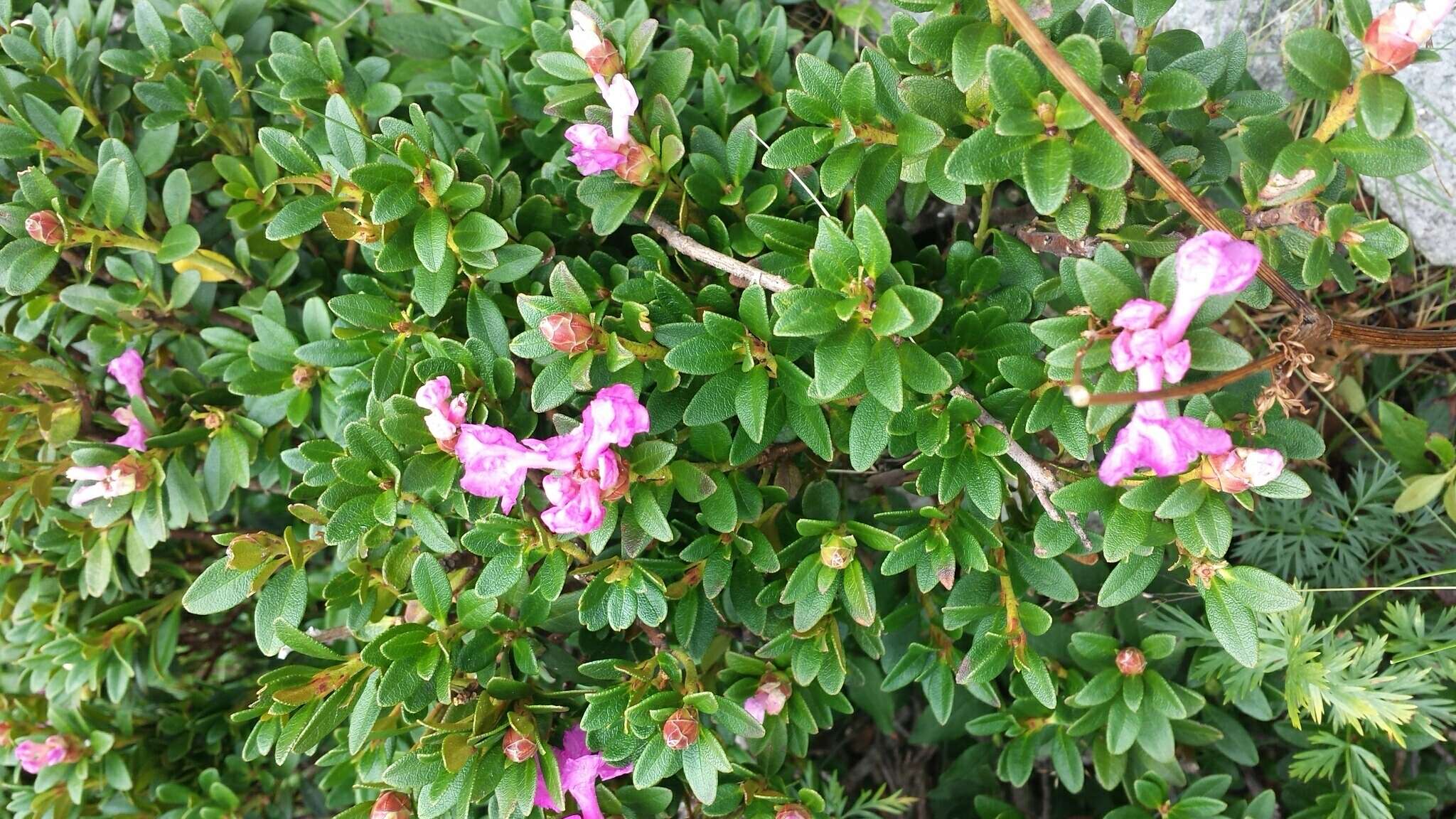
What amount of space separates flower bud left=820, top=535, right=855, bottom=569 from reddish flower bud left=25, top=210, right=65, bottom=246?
1.58 m

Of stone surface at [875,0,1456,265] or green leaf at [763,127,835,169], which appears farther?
stone surface at [875,0,1456,265]

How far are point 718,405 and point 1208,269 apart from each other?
772 millimetres

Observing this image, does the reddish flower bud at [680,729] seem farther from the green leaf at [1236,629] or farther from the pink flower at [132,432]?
the pink flower at [132,432]

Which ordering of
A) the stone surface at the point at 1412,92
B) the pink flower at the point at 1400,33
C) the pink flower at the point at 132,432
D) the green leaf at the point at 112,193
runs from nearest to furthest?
the pink flower at the point at 1400,33 < the green leaf at the point at 112,193 < the pink flower at the point at 132,432 < the stone surface at the point at 1412,92

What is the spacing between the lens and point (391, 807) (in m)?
1.80

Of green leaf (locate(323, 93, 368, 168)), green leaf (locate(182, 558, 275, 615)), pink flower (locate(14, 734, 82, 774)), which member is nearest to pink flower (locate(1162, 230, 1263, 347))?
green leaf (locate(323, 93, 368, 168))

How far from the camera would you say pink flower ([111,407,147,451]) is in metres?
2.18

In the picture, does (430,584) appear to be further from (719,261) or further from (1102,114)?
(1102,114)

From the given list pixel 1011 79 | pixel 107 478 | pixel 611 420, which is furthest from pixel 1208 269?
pixel 107 478

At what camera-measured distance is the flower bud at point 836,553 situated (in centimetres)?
174

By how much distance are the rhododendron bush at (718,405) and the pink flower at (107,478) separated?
0.01m

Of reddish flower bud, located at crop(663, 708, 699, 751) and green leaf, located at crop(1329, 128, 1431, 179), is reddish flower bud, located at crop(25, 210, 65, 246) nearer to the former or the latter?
reddish flower bud, located at crop(663, 708, 699, 751)

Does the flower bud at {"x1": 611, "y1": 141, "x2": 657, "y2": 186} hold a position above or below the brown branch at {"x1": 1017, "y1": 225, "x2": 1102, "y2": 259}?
above

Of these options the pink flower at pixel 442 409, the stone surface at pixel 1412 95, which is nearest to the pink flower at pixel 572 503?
the pink flower at pixel 442 409
